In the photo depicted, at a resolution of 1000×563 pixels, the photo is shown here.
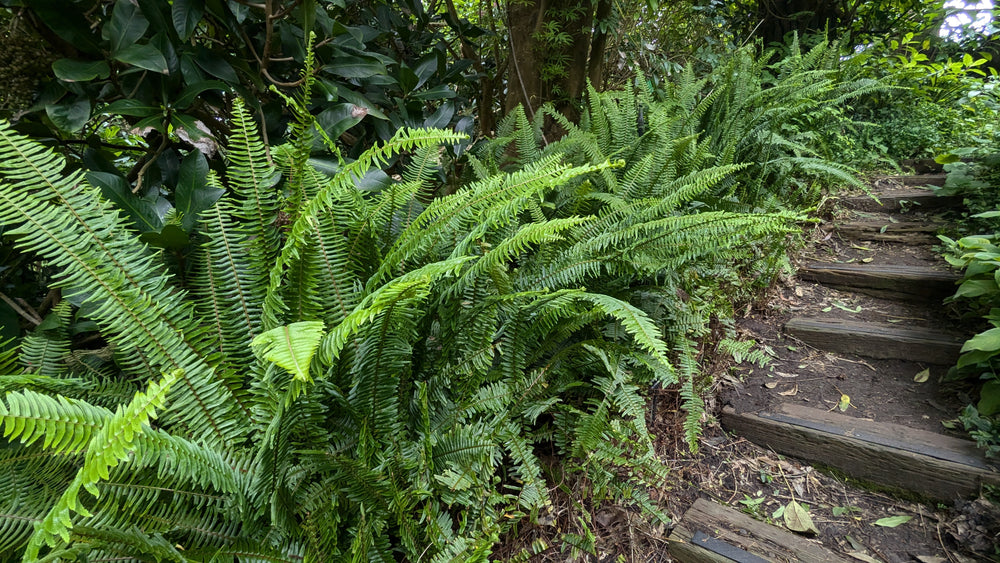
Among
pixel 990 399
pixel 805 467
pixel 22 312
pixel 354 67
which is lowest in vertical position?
pixel 805 467

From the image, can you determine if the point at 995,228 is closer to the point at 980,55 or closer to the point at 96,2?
the point at 96,2

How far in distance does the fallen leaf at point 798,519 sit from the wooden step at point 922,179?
307 centimetres

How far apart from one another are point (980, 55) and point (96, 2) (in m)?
7.75

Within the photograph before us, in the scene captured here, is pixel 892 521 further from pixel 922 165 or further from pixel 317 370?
pixel 922 165

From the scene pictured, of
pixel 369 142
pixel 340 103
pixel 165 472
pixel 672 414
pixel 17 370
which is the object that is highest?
pixel 340 103

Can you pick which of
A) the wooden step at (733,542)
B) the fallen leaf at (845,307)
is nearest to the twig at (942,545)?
the wooden step at (733,542)

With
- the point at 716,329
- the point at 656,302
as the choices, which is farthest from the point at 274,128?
the point at 716,329

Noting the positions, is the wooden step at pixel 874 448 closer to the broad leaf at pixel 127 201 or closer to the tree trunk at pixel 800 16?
the broad leaf at pixel 127 201

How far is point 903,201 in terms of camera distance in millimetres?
2934

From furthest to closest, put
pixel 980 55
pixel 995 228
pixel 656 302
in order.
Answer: pixel 980 55 < pixel 995 228 < pixel 656 302

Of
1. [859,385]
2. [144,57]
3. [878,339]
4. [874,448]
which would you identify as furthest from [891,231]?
[144,57]

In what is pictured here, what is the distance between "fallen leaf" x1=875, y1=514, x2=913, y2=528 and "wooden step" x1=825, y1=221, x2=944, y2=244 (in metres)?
1.94

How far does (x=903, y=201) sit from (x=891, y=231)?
14.8 inches

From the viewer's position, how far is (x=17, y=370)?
87 cm
